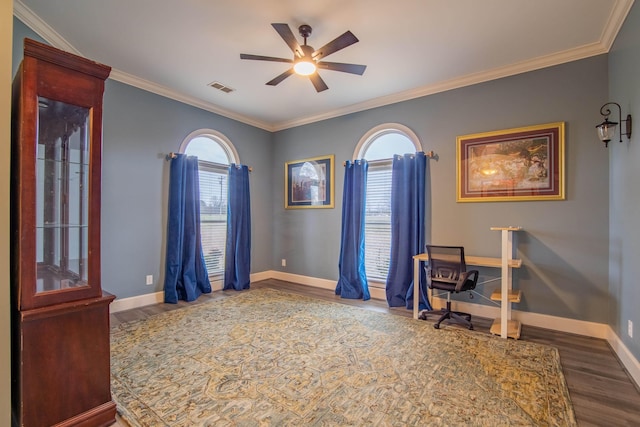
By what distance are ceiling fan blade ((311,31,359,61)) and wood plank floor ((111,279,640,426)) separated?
2990 millimetres

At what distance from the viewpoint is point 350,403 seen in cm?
193

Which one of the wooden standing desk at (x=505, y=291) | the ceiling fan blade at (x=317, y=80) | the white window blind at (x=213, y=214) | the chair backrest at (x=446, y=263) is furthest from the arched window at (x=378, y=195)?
the white window blind at (x=213, y=214)

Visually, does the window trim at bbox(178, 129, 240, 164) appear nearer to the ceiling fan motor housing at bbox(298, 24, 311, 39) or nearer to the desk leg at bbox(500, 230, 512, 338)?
the ceiling fan motor housing at bbox(298, 24, 311, 39)

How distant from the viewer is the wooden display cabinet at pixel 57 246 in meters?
1.51

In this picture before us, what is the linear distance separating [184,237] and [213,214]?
2.36 feet

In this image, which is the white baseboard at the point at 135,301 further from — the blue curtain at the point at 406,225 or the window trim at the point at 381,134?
the window trim at the point at 381,134

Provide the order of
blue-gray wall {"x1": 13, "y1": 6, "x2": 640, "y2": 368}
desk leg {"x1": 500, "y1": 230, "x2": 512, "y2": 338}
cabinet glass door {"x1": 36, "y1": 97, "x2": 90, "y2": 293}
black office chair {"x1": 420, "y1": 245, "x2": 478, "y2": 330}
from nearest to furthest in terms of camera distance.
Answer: cabinet glass door {"x1": 36, "y1": 97, "x2": 90, "y2": 293} < blue-gray wall {"x1": 13, "y1": 6, "x2": 640, "y2": 368} < desk leg {"x1": 500, "y1": 230, "x2": 512, "y2": 338} < black office chair {"x1": 420, "y1": 245, "x2": 478, "y2": 330}

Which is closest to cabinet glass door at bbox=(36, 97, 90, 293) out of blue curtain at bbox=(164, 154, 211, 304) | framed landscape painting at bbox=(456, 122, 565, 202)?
blue curtain at bbox=(164, 154, 211, 304)

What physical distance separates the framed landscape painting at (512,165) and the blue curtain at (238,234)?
3.37 m

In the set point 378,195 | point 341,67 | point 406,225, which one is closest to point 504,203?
point 406,225

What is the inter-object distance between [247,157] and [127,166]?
1995mm

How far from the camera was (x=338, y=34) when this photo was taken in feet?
9.39

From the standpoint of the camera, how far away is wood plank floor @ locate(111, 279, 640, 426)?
1839 millimetres

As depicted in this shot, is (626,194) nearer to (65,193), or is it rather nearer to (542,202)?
(542,202)
